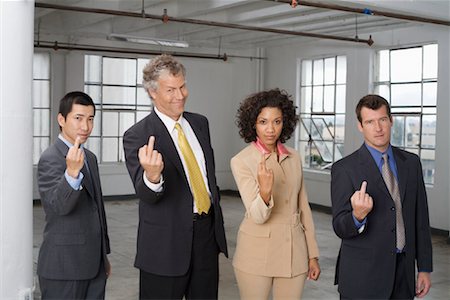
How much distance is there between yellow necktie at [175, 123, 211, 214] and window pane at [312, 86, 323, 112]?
28.4 feet

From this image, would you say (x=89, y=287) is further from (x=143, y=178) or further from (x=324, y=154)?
(x=324, y=154)

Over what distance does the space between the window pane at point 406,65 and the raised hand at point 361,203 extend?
713 centimetres

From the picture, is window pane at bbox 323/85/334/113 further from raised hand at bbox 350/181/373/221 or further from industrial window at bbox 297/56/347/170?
raised hand at bbox 350/181/373/221

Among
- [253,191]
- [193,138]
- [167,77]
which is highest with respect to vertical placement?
[167,77]

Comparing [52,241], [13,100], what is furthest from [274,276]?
[13,100]

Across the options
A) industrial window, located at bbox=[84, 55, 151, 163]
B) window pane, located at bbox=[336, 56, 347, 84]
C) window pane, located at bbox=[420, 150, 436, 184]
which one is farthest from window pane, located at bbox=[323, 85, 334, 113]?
industrial window, located at bbox=[84, 55, 151, 163]

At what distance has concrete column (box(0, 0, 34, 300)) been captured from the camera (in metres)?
2.52

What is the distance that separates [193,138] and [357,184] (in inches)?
30.5

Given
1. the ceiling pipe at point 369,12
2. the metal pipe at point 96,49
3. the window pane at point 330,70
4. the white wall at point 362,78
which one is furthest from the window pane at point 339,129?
the ceiling pipe at point 369,12

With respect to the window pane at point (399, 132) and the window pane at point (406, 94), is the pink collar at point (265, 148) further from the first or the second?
the window pane at point (399, 132)

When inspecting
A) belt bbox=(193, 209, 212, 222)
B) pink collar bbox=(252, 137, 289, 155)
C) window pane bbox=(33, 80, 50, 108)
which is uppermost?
window pane bbox=(33, 80, 50, 108)

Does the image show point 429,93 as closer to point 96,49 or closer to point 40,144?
point 96,49

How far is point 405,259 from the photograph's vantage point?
274 centimetres

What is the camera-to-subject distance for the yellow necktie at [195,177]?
2639 mm
